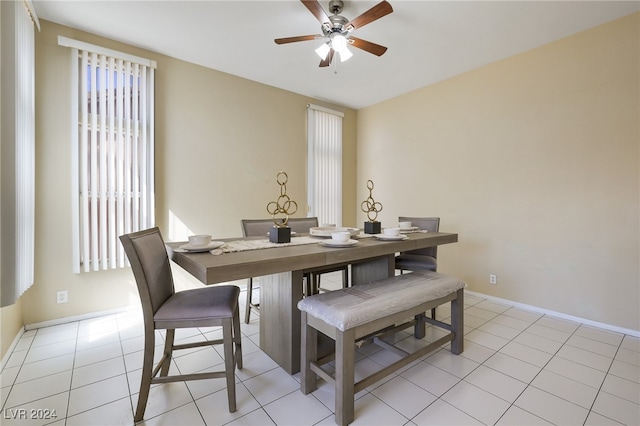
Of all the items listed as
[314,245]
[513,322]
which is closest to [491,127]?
[513,322]

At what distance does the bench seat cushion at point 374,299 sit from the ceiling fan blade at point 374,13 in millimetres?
1894

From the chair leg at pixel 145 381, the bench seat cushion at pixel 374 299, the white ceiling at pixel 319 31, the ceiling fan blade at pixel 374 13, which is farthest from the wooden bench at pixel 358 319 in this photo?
the white ceiling at pixel 319 31

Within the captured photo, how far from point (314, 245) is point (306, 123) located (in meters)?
3.01

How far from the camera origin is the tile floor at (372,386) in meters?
1.50

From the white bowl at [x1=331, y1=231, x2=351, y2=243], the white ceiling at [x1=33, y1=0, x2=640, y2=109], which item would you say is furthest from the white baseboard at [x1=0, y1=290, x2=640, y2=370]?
the white ceiling at [x1=33, y1=0, x2=640, y2=109]

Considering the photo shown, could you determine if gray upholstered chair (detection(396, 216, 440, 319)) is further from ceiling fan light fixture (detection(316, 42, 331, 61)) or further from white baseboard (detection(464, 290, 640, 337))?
ceiling fan light fixture (detection(316, 42, 331, 61))

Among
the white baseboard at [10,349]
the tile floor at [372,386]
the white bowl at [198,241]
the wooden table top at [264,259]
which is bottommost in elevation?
the tile floor at [372,386]

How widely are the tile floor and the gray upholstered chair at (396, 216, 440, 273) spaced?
0.63 metres

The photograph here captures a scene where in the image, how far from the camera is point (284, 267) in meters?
1.41

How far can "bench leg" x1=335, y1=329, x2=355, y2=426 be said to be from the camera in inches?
56.2

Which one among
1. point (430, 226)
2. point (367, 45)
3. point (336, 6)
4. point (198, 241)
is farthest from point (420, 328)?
point (336, 6)

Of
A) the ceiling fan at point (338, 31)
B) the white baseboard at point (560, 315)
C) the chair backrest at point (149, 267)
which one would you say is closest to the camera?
the chair backrest at point (149, 267)

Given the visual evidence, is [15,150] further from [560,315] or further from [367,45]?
[560,315]

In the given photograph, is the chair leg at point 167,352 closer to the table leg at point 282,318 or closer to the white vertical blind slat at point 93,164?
the table leg at point 282,318
